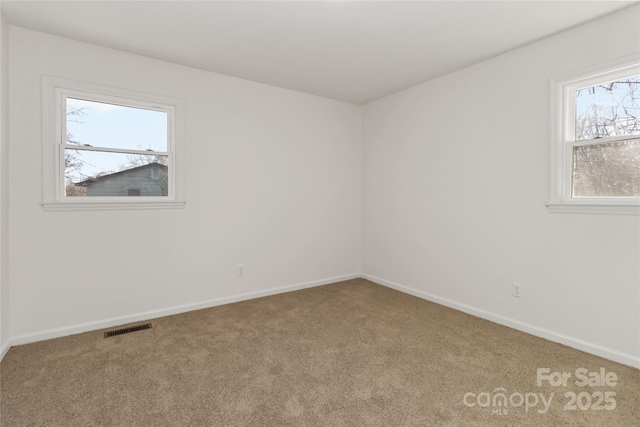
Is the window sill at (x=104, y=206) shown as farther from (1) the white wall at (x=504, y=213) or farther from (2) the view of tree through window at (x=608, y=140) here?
(2) the view of tree through window at (x=608, y=140)

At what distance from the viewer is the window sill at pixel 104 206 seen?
2781 mm

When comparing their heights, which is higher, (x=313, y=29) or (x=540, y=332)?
(x=313, y=29)

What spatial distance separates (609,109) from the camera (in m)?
2.52

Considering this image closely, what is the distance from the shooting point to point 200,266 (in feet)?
11.6

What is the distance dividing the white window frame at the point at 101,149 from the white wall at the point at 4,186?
230 millimetres

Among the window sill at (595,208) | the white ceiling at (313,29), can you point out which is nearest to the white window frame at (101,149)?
the white ceiling at (313,29)

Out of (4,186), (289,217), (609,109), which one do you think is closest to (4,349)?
(4,186)

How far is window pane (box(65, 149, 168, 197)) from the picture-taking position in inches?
115

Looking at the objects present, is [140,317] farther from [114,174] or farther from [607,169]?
[607,169]

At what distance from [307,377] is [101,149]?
2718mm

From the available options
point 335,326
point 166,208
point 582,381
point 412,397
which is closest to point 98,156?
point 166,208

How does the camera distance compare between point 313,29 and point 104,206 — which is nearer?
point 313,29

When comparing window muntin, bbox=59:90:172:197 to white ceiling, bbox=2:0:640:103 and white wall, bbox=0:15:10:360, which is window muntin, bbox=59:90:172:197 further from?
white ceiling, bbox=2:0:640:103

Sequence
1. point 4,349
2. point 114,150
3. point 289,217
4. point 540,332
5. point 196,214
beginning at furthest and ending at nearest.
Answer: point 289,217
point 196,214
point 114,150
point 540,332
point 4,349
